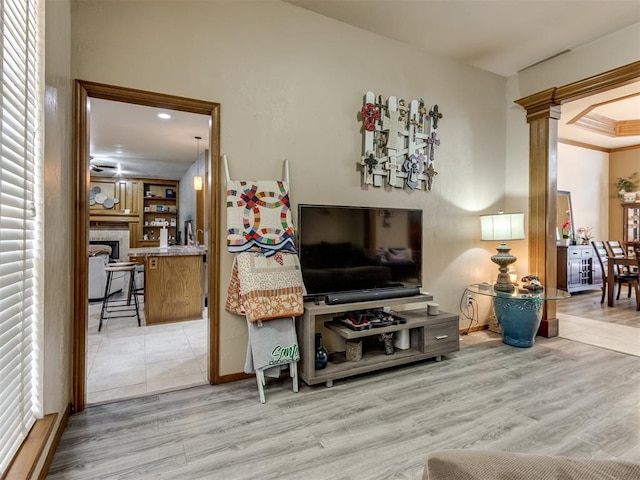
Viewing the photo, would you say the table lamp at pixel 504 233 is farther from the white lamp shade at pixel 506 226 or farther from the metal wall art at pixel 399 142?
the metal wall art at pixel 399 142

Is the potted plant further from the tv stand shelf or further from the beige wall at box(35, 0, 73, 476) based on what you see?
the beige wall at box(35, 0, 73, 476)

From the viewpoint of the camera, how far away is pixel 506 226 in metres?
3.44

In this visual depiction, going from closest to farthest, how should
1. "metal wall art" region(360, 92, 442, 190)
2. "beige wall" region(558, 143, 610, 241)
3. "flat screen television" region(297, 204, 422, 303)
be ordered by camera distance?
"flat screen television" region(297, 204, 422, 303) → "metal wall art" region(360, 92, 442, 190) → "beige wall" region(558, 143, 610, 241)

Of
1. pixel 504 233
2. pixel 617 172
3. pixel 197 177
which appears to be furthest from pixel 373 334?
pixel 617 172

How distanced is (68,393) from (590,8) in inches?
187

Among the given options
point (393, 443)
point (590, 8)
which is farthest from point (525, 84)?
point (393, 443)

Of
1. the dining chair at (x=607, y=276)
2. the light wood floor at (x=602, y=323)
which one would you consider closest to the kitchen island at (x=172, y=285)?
the light wood floor at (x=602, y=323)

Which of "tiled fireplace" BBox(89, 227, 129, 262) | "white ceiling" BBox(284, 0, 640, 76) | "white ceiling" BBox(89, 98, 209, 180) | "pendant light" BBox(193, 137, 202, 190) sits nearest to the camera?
"white ceiling" BBox(284, 0, 640, 76)

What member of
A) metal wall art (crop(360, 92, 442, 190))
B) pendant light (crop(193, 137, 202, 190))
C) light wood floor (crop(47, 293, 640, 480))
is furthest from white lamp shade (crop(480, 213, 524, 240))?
pendant light (crop(193, 137, 202, 190))

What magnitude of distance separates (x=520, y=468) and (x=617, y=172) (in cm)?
868

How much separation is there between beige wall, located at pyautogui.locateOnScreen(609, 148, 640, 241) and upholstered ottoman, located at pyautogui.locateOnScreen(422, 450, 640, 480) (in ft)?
27.1

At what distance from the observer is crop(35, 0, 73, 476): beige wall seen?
1659 mm

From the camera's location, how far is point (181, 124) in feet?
16.8

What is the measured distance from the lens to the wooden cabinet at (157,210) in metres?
Answer: 8.77
